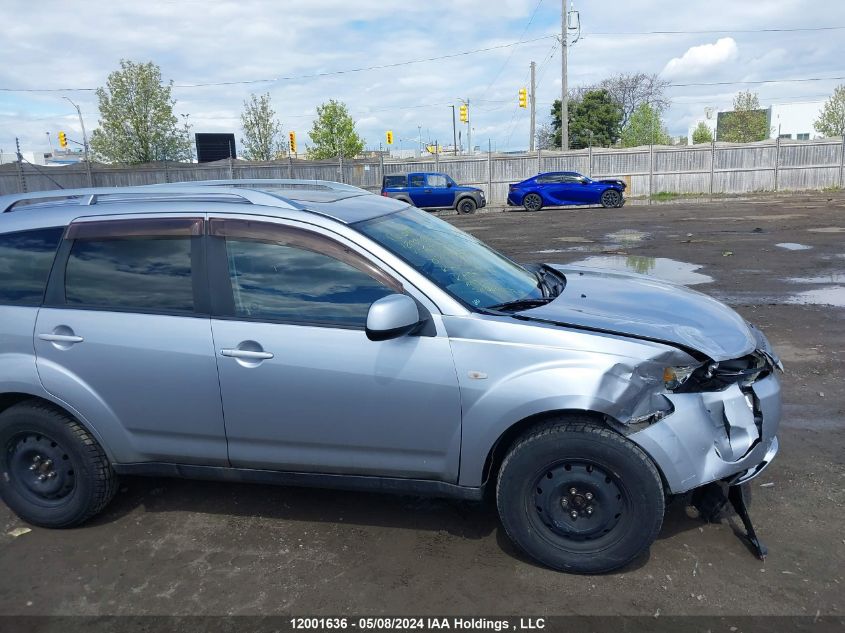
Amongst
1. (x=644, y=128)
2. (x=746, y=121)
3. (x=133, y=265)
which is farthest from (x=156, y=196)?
(x=746, y=121)

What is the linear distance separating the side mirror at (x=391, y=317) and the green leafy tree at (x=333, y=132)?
43331mm

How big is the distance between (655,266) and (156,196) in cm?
975

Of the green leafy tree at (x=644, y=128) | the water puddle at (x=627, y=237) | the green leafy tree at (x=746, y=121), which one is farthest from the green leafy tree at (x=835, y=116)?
the water puddle at (x=627, y=237)

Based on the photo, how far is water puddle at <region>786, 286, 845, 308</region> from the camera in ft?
28.2

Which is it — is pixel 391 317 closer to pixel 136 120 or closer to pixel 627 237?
pixel 627 237

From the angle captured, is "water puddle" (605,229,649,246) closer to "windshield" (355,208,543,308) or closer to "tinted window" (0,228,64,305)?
"windshield" (355,208,543,308)

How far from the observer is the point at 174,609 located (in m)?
3.16

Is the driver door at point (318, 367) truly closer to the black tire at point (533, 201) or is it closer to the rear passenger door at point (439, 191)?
the rear passenger door at point (439, 191)

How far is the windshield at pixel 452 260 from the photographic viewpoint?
3549 mm

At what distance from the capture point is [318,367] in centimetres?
335

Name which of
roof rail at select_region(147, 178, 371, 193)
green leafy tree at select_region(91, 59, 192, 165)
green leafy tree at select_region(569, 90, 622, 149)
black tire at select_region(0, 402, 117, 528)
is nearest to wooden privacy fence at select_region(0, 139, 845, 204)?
green leafy tree at select_region(91, 59, 192, 165)

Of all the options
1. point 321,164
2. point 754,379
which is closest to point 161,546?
point 754,379

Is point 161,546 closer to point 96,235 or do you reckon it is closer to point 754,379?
point 96,235

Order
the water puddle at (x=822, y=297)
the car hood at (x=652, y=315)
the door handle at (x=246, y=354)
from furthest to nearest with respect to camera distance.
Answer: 1. the water puddle at (x=822, y=297)
2. the door handle at (x=246, y=354)
3. the car hood at (x=652, y=315)
